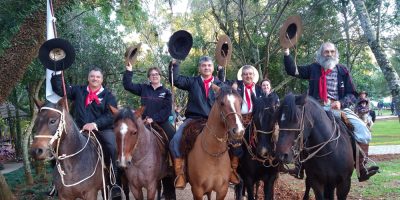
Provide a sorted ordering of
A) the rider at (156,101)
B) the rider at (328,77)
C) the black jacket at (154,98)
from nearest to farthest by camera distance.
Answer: the rider at (328,77) < the rider at (156,101) < the black jacket at (154,98)

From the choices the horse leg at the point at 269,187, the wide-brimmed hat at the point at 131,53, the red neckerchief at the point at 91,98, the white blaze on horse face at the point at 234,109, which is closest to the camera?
the white blaze on horse face at the point at 234,109

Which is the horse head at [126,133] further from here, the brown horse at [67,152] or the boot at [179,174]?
the boot at [179,174]

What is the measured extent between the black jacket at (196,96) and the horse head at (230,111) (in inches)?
49.8

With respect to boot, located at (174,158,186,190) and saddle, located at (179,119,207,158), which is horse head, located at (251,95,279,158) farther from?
boot, located at (174,158,186,190)

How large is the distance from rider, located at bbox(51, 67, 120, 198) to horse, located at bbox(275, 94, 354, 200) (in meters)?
2.92

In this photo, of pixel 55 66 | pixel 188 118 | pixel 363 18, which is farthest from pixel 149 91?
pixel 363 18

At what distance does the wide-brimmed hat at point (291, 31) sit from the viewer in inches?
270

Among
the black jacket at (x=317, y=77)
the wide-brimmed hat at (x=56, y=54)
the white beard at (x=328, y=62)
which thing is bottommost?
the black jacket at (x=317, y=77)

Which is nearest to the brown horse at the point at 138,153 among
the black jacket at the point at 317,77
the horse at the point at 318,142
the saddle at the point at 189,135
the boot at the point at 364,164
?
the saddle at the point at 189,135

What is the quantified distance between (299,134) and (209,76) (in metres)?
2.13

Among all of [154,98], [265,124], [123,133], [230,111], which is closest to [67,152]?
[123,133]

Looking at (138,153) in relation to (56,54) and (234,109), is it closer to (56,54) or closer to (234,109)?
(234,109)

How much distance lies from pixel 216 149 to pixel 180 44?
241 centimetres

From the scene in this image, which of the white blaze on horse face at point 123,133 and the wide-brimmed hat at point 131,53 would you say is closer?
the white blaze on horse face at point 123,133
